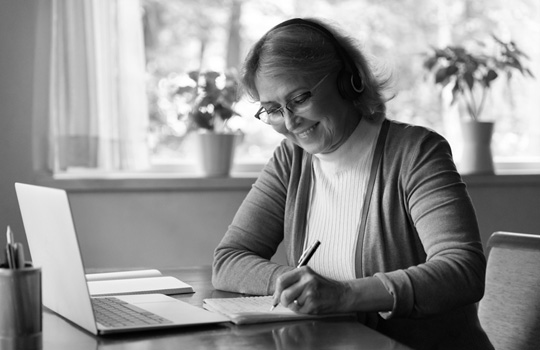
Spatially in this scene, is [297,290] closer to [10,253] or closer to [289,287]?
[289,287]

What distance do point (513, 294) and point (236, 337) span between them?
780 mm

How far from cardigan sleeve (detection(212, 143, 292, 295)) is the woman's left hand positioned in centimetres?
25

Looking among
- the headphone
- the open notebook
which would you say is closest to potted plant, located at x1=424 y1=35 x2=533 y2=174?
the headphone

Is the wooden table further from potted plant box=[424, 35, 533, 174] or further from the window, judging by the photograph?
potted plant box=[424, 35, 533, 174]

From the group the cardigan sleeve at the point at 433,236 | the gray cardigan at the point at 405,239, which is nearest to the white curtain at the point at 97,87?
the gray cardigan at the point at 405,239

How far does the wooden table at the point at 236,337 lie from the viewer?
116cm

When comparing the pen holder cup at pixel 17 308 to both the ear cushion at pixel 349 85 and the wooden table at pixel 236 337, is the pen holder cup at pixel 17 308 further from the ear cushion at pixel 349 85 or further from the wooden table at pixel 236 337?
the ear cushion at pixel 349 85

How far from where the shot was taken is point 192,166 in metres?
3.21

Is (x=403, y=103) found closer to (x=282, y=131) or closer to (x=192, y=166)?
(x=192, y=166)

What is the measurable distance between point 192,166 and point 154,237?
0.38m

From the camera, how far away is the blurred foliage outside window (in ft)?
10.5

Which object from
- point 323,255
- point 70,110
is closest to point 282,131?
point 323,255

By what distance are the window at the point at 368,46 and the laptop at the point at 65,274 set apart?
63.1 inches

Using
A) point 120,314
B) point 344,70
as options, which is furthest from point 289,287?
point 344,70
